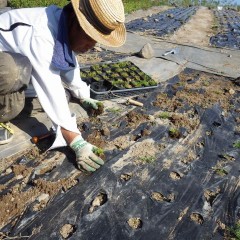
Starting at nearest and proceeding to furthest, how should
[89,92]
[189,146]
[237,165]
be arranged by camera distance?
[237,165], [189,146], [89,92]

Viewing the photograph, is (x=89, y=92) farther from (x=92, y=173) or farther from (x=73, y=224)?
(x=73, y=224)

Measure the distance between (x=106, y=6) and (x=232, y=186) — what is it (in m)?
1.59

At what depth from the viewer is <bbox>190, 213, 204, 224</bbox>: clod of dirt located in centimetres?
202

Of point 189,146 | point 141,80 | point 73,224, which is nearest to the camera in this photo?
point 73,224

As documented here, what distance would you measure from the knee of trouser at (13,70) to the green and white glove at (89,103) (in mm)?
976

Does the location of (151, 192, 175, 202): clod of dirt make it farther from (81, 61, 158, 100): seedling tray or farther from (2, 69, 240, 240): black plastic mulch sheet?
(81, 61, 158, 100): seedling tray

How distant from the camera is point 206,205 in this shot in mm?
2152

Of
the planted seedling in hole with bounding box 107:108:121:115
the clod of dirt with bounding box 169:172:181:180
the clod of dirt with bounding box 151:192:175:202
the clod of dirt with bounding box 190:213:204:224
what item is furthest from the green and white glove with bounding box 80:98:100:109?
the clod of dirt with bounding box 190:213:204:224

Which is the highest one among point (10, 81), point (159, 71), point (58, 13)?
point (58, 13)

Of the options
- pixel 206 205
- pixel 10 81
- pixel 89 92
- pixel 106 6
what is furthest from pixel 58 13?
pixel 206 205

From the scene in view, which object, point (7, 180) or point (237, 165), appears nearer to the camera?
point (7, 180)

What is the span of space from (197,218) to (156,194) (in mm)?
319

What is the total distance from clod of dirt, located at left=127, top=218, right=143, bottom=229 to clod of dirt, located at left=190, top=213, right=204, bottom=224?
35 cm

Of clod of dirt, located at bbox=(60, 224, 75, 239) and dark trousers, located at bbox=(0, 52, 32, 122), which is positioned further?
dark trousers, located at bbox=(0, 52, 32, 122)
